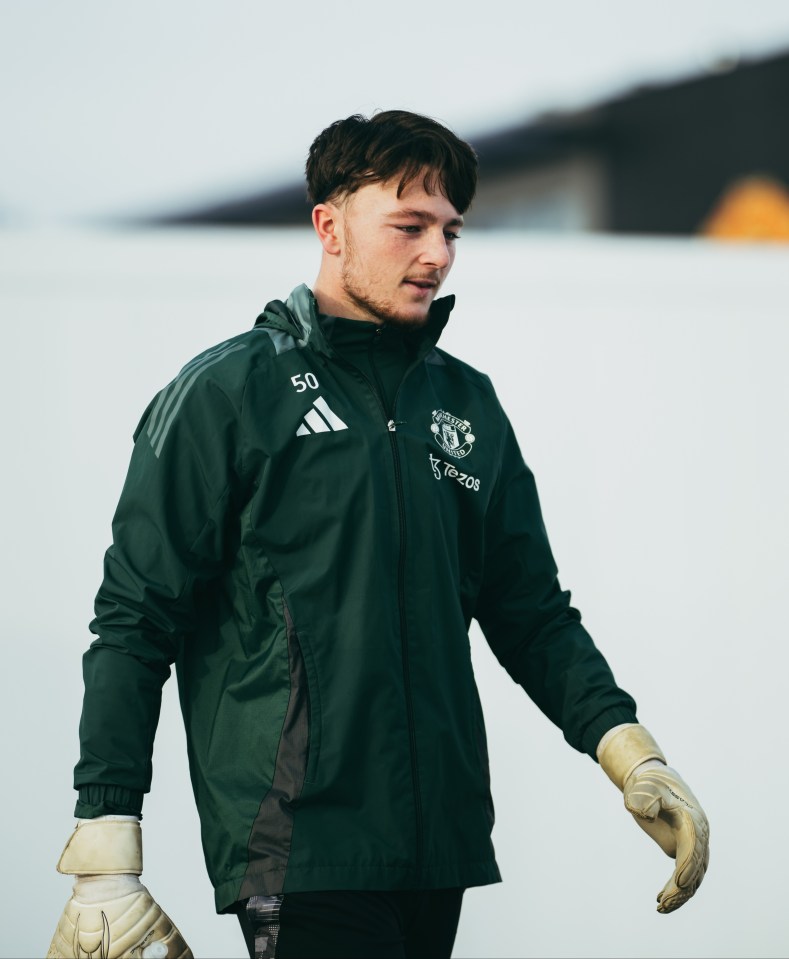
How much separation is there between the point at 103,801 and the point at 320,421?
0.53 m

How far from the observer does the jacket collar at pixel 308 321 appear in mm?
1705

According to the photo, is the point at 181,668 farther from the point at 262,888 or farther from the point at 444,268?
the point at 444,268

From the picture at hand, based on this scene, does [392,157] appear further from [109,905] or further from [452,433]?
[109,905]

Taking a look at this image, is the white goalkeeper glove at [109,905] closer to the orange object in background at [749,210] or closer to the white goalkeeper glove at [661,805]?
the white goalkeeper glove at [661,805]

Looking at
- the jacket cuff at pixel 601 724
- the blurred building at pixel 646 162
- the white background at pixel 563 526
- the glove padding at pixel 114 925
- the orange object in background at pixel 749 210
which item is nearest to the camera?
the glove padding at pixel 114 925

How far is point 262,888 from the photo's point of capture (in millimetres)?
1524

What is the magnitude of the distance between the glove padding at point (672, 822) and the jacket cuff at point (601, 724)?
82 mm

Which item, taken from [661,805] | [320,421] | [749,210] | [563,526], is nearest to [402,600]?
[320,421]

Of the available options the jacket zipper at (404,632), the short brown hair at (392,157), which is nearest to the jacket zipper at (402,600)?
the jacket zipper at (404,632)

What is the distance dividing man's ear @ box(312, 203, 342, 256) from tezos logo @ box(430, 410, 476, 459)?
264mm

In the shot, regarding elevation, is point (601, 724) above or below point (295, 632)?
below

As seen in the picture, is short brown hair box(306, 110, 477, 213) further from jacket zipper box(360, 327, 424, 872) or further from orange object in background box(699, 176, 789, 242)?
orange object in background box(699, 176, 789, 242)

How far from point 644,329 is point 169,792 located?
5.01ft

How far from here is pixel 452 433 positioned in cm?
179
